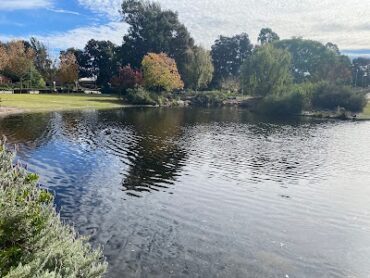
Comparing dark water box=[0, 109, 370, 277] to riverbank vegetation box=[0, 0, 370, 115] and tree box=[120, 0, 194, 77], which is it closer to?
riverbank vegetation box=[0, 0, 370, 115]

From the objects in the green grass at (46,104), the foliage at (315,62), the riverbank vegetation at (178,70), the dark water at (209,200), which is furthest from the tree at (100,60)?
the dark water at (209,200)

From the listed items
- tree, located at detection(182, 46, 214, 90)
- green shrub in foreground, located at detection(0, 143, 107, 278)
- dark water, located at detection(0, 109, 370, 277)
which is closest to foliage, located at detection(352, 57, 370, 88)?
tree, located at detection(182, 46, 214, 90)

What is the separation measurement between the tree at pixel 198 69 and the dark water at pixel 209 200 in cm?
7540

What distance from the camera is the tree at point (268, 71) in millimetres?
105812

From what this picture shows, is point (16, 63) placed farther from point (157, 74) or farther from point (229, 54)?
point (229, 54)

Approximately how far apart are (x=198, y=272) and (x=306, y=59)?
17179cm

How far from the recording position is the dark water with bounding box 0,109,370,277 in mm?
15203

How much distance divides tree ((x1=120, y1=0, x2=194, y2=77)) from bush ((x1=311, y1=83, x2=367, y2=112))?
45.1m

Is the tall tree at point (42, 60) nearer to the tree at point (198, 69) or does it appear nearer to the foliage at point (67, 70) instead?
the foliage at point (67, 70)

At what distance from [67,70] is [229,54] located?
217 ft

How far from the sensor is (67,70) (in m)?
114

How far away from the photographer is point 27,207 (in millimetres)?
8023

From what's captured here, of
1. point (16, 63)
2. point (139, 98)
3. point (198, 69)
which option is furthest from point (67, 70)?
point (198, 69)

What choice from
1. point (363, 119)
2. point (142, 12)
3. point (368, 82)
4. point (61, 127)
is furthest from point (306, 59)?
point (61, 127)
